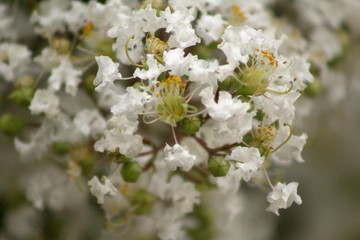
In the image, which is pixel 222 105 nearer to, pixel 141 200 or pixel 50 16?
pixel 141 200

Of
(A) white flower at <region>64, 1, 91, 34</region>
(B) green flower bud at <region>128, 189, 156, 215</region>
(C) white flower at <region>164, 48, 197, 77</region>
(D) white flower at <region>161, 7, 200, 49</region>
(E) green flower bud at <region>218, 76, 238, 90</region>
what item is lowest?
(B) green flower bud at <region>128, 189, 156, 215</region>

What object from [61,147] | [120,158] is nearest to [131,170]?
[120,158]

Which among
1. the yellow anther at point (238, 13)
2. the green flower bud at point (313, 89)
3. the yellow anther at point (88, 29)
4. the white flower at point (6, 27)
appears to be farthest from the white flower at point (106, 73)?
the green flower bud at point (313, 89)

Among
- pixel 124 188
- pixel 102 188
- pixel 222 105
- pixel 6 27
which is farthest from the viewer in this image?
pixel 6 27

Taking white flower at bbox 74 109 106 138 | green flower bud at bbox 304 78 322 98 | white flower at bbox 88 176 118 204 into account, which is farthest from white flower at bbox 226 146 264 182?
green flower bud at bbox 304 78 322 98

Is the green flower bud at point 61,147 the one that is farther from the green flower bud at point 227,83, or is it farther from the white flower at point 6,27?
the green flower bud at point 227,83

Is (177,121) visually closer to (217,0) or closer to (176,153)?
(176,153)

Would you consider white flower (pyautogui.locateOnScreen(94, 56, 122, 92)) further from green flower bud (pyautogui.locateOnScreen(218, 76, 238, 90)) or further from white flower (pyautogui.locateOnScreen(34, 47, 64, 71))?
white flower (pyautogui.locateOnScreen(34, 47, 64, 71))
